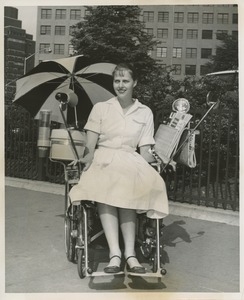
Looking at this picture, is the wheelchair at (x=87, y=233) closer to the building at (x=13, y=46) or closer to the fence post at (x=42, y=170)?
the building at (x=13, y=46)

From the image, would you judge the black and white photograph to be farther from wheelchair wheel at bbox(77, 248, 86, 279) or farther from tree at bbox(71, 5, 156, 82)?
tree at bbox(71, 5, 156, 82)

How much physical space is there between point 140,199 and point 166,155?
552 mm

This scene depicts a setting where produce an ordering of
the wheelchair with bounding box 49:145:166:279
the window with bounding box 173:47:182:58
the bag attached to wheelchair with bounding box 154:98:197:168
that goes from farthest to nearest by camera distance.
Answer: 1. the window with bounding box 173:47:182:58
2. the bag attached to wheelchair with bounding box 154:98:197:168
3. the wheelchair with bounding box 49:145:166:279

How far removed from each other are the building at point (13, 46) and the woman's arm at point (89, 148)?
0.81m

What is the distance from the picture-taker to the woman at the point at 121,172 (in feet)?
9.26

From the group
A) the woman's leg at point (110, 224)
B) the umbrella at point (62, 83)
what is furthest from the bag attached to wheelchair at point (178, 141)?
the umbrella at point (62, 83)

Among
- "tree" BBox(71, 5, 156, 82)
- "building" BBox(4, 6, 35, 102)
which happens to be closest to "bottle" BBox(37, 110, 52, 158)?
"building" BBox(4, 6, 35, 102)

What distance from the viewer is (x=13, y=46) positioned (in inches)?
190

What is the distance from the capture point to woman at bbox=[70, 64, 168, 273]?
2822 millimetres

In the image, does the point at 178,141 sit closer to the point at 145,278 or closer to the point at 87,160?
the point at 87,160

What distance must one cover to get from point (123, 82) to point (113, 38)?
9559 mm

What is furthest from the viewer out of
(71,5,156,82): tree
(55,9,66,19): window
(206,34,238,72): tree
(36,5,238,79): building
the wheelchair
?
(71,5,156,82): tree

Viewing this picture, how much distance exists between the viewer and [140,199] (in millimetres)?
2836

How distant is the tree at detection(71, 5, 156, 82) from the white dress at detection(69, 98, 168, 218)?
27.1 feet
